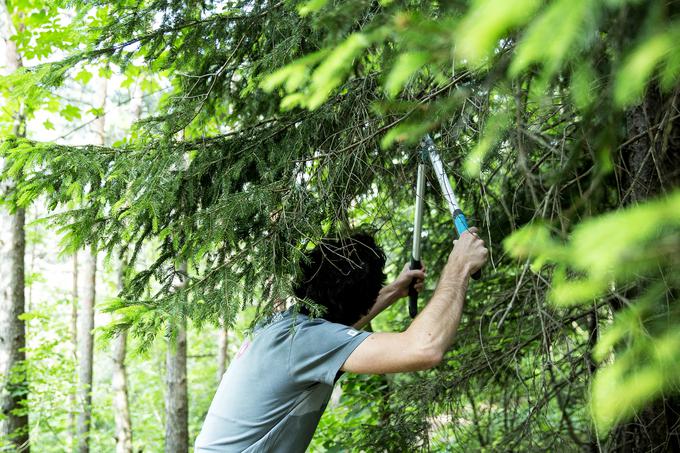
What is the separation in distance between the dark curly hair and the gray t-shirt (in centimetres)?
19

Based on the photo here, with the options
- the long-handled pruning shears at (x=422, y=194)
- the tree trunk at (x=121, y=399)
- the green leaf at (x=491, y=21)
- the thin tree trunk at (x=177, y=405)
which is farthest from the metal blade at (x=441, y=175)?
the tree trunk at (x=121, y=399)

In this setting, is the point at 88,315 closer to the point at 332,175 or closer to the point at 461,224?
the point at 332,175

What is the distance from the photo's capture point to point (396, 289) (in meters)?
3.29

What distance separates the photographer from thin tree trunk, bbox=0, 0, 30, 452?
6645 mm

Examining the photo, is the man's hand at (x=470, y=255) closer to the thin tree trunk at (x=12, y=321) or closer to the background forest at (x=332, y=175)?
the background forest at (x=332, y=175)

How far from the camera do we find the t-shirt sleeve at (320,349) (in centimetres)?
238

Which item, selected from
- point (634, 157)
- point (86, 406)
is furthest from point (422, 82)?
point (86, 406)

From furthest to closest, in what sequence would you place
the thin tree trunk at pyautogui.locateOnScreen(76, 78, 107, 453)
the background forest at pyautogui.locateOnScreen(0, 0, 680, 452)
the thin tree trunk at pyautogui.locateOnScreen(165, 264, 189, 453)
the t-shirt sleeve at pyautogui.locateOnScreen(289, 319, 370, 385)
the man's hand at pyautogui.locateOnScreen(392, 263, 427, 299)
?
1. the thin tree trunk at pyautogui.locateOnScreen(76, 78, 107, 453)
2. the thin tree trunk at pyautogui.locateOnScreen(165, 264, 189, 453)
3. the man's hand at pyautogui.locateOnScreen(392, 263, 427, 299)
4. the t-shirt sleeve at pyautogui.locateOnScreen(289, 319, 370, 385)
5. the background forest at pyautogui.locateOnScreen(0, 0, 680, 452)

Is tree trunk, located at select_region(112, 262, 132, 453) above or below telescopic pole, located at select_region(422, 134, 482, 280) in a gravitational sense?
below

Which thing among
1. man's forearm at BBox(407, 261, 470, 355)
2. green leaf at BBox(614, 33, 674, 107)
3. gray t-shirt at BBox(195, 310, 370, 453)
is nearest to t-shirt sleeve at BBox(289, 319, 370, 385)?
gray t-shirt at BBox(195, 310, 370, 453)

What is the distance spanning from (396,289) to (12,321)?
5.38 metres

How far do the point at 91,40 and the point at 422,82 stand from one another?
1.80 meters

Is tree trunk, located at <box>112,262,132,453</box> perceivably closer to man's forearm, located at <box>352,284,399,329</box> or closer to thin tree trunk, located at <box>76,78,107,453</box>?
thin tree trunk, located at <box>76,78,107,453</box>

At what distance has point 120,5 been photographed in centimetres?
346
